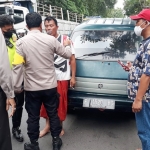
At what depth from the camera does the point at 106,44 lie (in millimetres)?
4641

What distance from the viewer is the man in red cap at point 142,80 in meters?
2.55

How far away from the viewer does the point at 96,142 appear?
379 cm

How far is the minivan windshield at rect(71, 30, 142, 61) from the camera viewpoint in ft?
14.4

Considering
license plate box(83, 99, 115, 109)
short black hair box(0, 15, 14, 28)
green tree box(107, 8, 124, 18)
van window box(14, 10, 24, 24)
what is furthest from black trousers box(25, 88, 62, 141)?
green tree box(107, 8, 124, 18)

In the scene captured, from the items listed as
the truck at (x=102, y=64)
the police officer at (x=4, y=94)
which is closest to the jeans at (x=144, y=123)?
the truck at (x=102, y=64)

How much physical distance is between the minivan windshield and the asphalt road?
1.15 m

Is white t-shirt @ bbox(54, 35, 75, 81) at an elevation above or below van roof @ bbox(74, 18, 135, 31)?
below

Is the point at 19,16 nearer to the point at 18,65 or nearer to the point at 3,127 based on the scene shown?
the point at 18,65

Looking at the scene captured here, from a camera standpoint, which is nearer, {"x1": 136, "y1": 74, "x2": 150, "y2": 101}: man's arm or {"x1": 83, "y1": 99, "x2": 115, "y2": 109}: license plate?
{"x1": 136, "y1": 74, "x2": 150, "y2": 101}: man's arm

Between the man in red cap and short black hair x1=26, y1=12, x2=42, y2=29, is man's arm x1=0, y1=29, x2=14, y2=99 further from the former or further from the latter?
the man in red cap

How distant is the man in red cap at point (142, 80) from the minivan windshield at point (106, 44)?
5.09 ft

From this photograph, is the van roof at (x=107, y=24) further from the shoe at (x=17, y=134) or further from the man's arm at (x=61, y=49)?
the shoe at (x=17, y=134)

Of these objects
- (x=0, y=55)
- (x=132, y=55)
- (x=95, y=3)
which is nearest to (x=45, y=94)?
(x=0, y=55)

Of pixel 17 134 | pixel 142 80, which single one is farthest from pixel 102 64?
pixel 17 134
